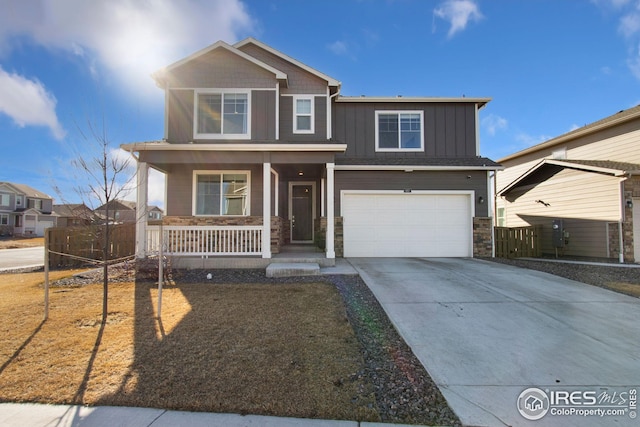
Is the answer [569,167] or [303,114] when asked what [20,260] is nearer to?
[303,114]

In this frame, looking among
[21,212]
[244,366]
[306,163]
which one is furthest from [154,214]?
[244,366]

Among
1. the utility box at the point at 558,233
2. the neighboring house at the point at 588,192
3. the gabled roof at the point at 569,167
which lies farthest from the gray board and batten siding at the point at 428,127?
the utility box at the point at 558,233

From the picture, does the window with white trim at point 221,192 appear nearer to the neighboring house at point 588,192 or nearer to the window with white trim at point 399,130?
the window with white trim at point 399,130

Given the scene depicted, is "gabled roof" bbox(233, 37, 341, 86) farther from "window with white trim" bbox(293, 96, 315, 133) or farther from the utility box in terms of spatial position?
the utility box

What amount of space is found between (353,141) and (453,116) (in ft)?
13.2

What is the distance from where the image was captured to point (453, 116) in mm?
11906

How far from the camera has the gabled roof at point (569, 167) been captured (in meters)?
10.0

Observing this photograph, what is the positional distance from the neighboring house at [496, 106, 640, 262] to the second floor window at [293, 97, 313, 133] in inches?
375

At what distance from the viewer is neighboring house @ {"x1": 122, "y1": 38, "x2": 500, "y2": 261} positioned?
890cm

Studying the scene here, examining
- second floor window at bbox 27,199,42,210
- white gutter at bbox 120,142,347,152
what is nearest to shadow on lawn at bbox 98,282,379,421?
white gutter at bbox 120,142,347,152

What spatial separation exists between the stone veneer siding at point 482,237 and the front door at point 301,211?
627cm

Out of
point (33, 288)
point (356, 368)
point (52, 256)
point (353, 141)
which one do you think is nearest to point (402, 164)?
→ point (353, 141)

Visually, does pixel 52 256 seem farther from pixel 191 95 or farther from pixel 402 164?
pixel 402 164

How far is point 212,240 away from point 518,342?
7703 mm
